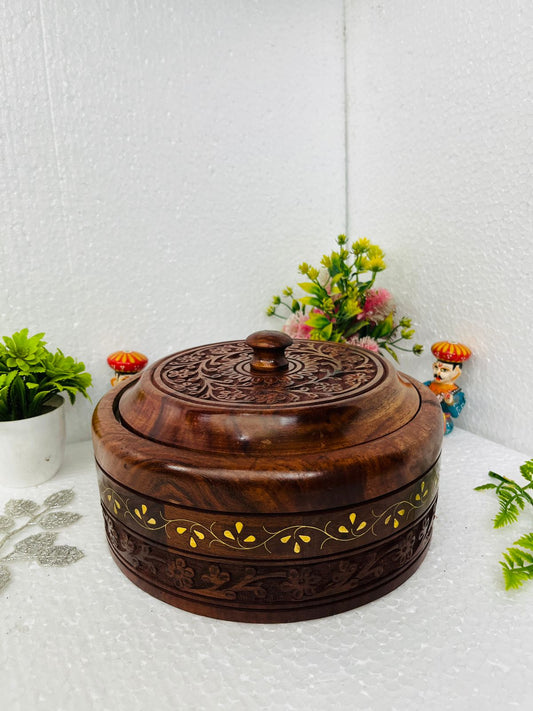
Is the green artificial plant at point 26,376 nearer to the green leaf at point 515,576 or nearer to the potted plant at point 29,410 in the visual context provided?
the potted plant at point 29,410

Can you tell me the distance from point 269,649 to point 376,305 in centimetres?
74

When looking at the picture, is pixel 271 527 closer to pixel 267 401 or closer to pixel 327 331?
pixel 267 401

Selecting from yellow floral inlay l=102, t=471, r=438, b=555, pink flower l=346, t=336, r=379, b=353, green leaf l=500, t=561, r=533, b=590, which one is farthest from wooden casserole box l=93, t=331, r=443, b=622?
pink flower l=346, t=336, r=379, b=353

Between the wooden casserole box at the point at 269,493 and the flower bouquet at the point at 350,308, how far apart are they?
41 cm

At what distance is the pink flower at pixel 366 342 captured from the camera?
1066 mm

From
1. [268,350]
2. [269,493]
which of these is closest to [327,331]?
[268,350]

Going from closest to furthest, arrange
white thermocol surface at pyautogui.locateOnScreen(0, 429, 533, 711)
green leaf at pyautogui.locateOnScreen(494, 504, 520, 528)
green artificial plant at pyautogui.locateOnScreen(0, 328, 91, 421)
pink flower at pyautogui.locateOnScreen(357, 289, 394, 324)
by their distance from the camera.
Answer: white thermocol surface at pyautogui.locateOnScreen(0, 429, 533, 711) → green leaf at pyautogui.locateOnScreen(494, 504, 520, 528) → green artificial plant at pyautogui.locateOnScreen(0, 328, 91, 421) → pink flower at pyautogui.locateOnScreen(357, 289, 394, 324)

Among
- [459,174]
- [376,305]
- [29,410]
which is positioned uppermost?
[459,174]

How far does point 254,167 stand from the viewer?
118 cm

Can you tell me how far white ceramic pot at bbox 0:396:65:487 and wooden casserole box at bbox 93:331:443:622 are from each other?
26cm

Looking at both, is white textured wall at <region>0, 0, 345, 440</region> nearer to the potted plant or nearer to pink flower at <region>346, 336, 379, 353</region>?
the potted plant

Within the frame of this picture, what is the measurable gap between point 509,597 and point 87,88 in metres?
1.07

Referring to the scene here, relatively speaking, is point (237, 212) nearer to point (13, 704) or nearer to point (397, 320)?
point (397, 320)

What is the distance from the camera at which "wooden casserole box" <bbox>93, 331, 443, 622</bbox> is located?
22.0 inches
